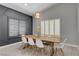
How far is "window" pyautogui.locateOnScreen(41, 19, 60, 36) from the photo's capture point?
214 centimetres

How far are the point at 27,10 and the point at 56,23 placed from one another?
745 millimetres

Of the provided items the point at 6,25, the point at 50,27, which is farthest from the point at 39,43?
the point at 6,25

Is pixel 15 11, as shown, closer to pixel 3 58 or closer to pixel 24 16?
pixel 24 16

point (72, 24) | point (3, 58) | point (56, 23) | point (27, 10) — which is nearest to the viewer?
point (3, 58)

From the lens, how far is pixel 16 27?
7.16ft

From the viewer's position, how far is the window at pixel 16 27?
2154 mm

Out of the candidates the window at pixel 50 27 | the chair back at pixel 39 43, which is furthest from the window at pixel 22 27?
the chair back at pixel 39 43

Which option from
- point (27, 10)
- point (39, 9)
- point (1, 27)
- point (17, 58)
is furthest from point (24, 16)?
point (17, 58)

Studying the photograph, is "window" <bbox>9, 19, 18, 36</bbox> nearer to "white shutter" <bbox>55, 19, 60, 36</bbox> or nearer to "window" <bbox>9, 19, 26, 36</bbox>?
"window" <bbox>9, 19, 26, 36</bbox>

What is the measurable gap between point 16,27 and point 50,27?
2.59ft

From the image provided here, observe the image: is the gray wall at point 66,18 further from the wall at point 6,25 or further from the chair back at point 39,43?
the chair back at point 39,43

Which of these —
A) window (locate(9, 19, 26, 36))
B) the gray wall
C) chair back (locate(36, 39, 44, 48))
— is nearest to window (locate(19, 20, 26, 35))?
window (locate(9, 19, 26, 36))

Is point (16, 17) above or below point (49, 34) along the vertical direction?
above

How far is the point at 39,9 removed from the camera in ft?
6.93
